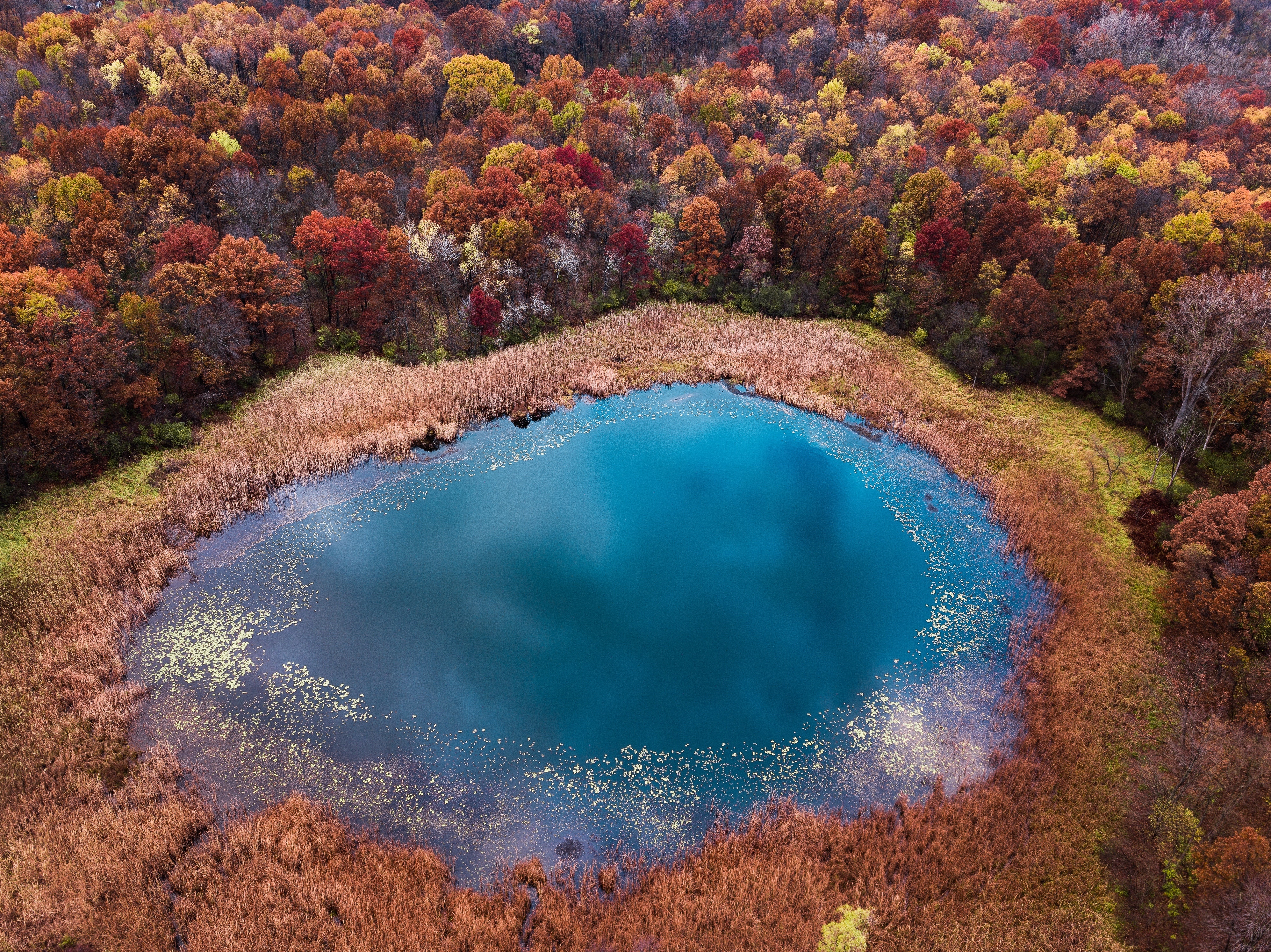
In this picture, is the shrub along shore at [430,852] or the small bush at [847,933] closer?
the small bush at [847,933]

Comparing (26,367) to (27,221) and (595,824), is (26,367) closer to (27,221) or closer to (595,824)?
(27,221)

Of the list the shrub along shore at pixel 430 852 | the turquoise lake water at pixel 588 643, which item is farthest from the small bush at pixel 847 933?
the turquoise lake water at pixel 588 643

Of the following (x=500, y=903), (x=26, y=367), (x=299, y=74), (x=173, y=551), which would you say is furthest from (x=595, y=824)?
(x=299, y=74)

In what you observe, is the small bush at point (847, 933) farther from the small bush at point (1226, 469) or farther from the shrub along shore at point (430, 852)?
the small bush at point (1226, 469)

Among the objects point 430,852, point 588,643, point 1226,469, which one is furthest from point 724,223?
point 430,852

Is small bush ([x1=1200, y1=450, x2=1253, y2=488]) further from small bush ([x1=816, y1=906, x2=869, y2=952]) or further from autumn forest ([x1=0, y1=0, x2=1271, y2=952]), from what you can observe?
small bush ([x1=816, y1=906, x2=869, y2=952])

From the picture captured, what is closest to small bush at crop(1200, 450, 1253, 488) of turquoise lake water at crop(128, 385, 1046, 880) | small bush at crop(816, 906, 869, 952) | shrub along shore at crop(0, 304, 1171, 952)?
shrub along shore at crop(0, 304, 1171, 952)
